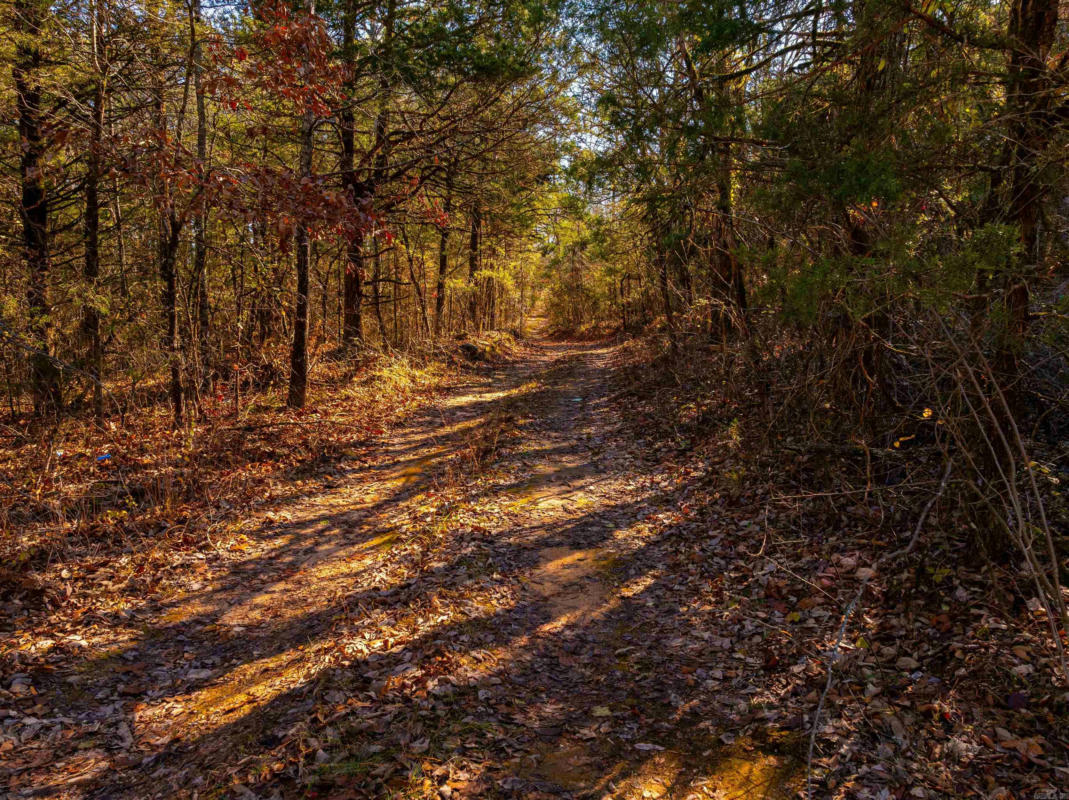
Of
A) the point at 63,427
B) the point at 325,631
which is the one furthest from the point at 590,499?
the point at 63,427

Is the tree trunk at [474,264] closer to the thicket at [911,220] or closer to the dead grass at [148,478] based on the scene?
the dead grass at [148,478]

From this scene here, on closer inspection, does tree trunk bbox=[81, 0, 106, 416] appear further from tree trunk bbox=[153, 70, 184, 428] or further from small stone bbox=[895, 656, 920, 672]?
small stone bbox=[895, 656, 920, 672]

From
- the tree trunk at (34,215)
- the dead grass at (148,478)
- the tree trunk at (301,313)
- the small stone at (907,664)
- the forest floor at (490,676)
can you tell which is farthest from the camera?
the tree trunk at (301,313)

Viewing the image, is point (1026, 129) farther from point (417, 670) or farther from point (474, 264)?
point (474, 264)

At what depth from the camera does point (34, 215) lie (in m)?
10.2

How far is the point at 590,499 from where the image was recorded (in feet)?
23.9

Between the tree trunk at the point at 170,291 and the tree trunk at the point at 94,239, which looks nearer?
the tree trunk at the point at 94,239

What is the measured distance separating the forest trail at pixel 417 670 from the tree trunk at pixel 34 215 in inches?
194

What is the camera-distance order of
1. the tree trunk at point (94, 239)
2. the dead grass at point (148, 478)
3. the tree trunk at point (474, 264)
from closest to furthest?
the dead grass at point (148, 478)
the tree trunk at point (94, 239)
the tree trunk at point (474, 264)

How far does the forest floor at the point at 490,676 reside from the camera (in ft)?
10.1

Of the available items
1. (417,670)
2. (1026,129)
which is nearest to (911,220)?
(1026,129)

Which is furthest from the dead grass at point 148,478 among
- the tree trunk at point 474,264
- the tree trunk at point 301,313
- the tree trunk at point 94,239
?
the tree trunk at point 474,264

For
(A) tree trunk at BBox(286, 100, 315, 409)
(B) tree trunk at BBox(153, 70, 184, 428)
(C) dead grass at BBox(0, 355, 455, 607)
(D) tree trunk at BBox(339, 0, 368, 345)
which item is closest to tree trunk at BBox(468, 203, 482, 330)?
(D) tree trunk at BBox(339, 0, 368, 345)

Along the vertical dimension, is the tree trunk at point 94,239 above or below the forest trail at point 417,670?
above
